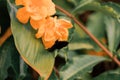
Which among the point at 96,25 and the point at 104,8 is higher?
the point at 104,8

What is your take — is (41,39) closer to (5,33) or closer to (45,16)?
(45,16)

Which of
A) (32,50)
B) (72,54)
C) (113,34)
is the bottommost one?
(72,54)

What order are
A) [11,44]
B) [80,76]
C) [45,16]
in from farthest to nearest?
[80,76] → [11,44] → [45,16]

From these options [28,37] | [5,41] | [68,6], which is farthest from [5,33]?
[68,6]

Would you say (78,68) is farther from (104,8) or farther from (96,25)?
(96,25)

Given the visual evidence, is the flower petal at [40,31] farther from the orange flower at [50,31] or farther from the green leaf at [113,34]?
the green leaf at [113,34]

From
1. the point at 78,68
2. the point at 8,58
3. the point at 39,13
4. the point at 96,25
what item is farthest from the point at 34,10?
the point at 96,25
